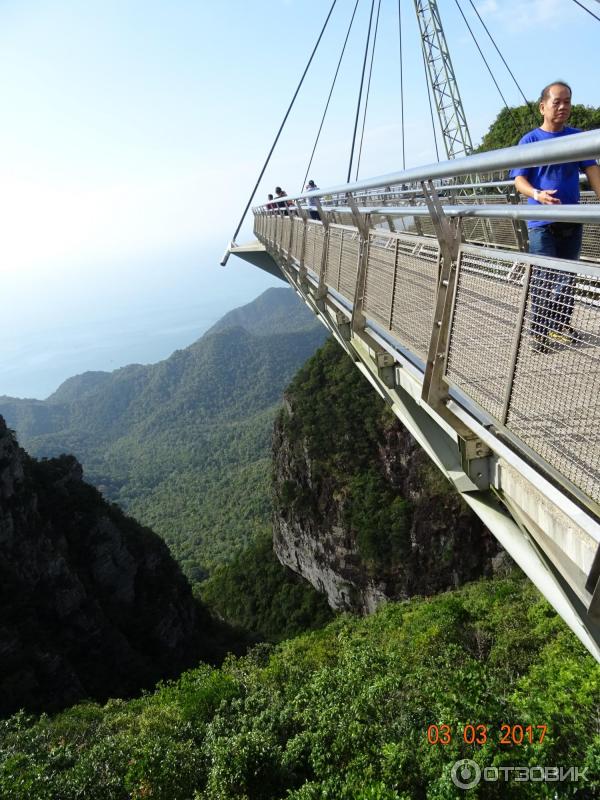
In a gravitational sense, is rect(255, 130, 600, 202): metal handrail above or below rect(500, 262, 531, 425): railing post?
above

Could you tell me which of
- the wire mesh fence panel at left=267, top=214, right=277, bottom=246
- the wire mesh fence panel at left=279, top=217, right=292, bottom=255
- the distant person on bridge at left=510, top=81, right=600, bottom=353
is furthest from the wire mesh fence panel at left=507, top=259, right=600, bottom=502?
the wire mesh fence panel at left=267, top=214, right=277, bottom=246

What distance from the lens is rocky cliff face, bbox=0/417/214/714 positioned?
24.2 metres

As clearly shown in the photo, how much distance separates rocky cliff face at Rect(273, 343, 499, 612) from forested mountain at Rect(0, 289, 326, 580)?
80.3 feet

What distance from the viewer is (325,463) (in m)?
40.0

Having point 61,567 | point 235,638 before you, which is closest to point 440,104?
point 61,567

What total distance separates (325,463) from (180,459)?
7116 cm

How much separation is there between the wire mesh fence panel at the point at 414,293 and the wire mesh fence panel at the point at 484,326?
0.32 meters

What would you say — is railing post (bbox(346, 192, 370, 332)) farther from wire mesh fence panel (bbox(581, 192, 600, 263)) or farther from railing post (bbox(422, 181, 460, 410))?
wire mesh fence panel (bbox(581, 192, 600, 263))

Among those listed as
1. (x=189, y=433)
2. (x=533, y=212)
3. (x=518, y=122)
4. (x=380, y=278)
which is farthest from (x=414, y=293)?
(x=189, y=433)

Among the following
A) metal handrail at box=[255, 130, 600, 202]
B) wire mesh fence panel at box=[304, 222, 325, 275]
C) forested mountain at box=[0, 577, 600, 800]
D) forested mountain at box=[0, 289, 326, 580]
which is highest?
metal handrail at box=[255, 130, 600, 202]

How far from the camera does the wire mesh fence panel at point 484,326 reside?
2.19 m
